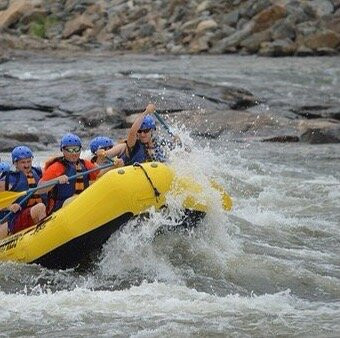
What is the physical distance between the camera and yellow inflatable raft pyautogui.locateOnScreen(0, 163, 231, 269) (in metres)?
7.74

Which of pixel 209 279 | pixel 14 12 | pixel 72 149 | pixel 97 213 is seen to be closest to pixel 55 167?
pixel 72 149

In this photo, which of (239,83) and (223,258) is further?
(239,83)

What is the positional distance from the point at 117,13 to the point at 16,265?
2526 cm

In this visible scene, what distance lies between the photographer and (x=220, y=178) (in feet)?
43.2

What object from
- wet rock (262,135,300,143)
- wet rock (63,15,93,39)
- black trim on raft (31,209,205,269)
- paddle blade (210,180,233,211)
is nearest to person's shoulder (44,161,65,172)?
black trim on raft (31,209,205,269)

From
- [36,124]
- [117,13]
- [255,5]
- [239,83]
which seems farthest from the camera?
[117,13]

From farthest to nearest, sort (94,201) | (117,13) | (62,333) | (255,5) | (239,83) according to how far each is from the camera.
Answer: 1. (117,13)
2. (255,5)
3. (239,83)
4. (94,201)
5. (62,333)

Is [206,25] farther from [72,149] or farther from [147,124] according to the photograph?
[72,149]

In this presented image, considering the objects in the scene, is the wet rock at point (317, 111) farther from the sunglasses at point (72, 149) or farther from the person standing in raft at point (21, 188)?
the person standing in raft at point (21, 188)

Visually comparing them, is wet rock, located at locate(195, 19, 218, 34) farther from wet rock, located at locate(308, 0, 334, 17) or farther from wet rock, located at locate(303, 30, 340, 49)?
wet rock, located at locate(303, 30, 340, 49)

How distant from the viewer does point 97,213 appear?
7730 mm

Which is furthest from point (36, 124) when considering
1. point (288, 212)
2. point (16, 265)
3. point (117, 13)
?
point (117, 13)

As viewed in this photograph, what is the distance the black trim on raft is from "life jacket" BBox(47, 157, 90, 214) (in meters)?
0.77

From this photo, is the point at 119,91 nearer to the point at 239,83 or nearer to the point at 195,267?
the point at 239,83
